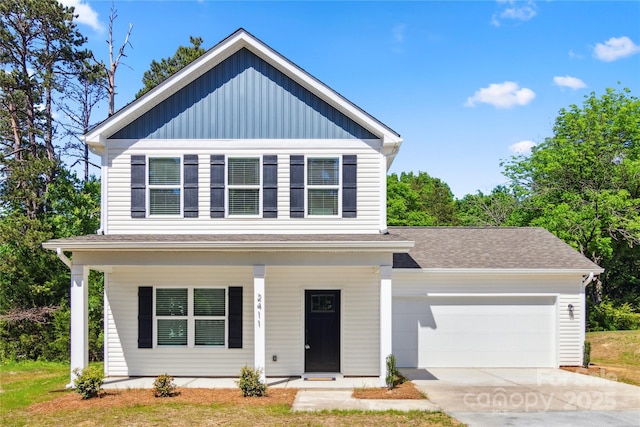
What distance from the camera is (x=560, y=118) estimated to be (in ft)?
103

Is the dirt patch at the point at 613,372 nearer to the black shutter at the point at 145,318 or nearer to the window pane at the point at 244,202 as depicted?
the window pane at the point at 244,202

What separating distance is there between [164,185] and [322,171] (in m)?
3.98

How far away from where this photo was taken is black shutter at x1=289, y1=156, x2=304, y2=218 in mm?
13648

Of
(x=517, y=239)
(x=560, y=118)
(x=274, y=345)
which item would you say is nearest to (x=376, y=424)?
(x=274, y=345)

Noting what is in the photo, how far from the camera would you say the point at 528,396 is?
11.1m

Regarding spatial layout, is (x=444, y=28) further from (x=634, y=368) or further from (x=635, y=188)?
(x=635, y=188)

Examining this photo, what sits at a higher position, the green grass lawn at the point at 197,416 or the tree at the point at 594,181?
the tree at the point at 594,181

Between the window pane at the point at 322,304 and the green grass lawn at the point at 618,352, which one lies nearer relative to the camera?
the window pane at the point at 322,304

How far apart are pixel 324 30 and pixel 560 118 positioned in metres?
20.3

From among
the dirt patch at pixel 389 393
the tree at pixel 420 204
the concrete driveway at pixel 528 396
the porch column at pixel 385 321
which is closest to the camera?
the concrete driveway at pixel 528 396

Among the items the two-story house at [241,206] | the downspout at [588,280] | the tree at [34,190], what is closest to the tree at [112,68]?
the tree at [34,190]

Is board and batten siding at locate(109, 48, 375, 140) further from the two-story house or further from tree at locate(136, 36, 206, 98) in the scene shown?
tree at locate(136, 36, 206, 98)

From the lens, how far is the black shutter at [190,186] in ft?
44.7

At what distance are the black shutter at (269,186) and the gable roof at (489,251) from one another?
3.64 metres
